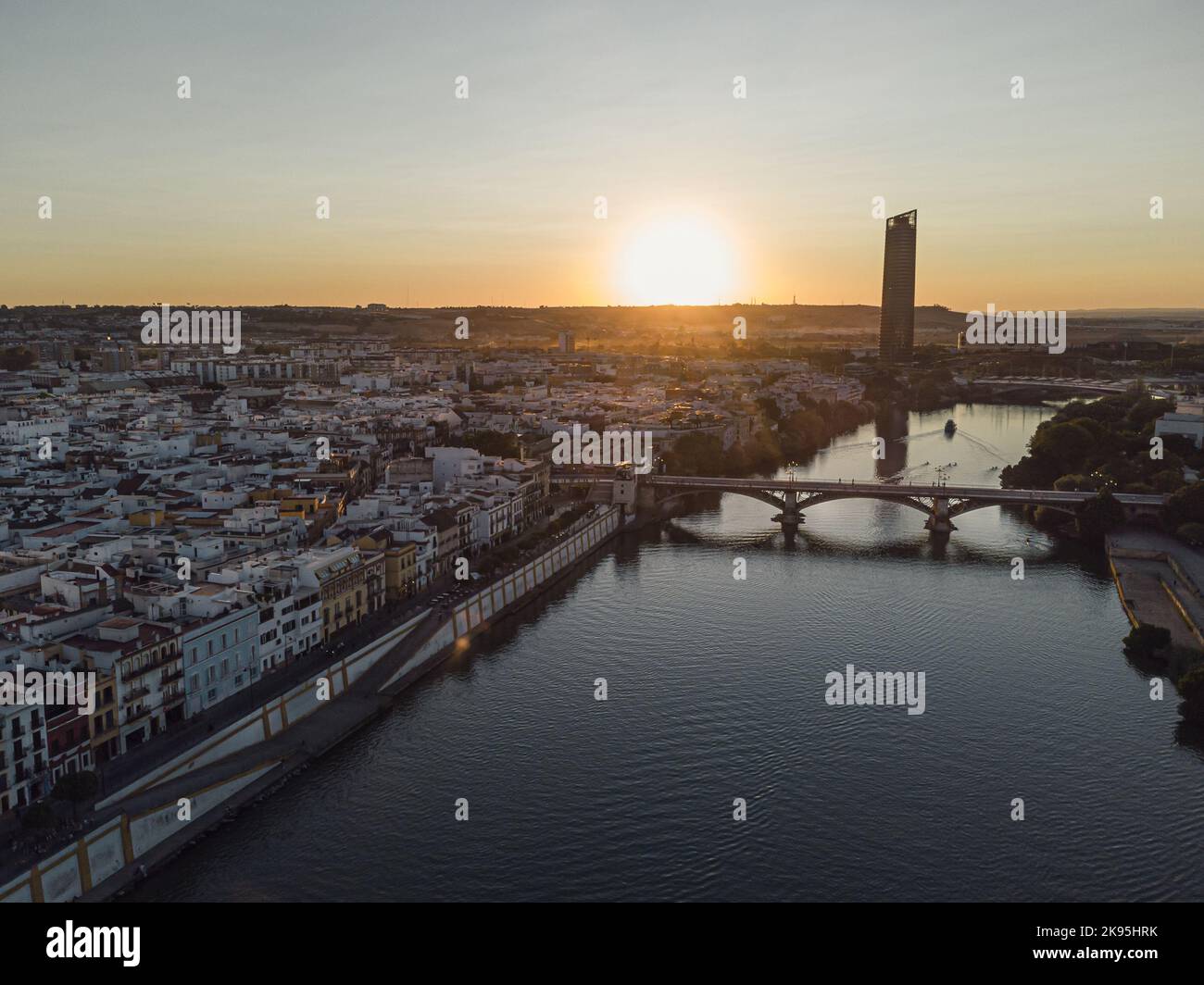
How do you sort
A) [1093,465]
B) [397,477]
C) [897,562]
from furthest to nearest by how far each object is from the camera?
[1093,465]
[397,477]
[897,562]

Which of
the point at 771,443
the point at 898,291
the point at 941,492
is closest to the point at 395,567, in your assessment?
the point at 941,492

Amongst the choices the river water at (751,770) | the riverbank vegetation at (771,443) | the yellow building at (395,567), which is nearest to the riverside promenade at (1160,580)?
the river water at (751,770)

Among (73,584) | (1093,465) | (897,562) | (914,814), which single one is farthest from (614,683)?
(1093,465)

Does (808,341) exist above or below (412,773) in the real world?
above

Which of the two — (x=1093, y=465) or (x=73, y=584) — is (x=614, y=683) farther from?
(x=1093, y=465)

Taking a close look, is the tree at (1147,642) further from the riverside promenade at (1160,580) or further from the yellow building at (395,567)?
the yellow building at (395,567)

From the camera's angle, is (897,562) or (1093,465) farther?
(1093,465)

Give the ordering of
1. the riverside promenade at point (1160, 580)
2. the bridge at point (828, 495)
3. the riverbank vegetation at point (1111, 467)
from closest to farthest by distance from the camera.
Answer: the riverside promenade at point (1160, 580)
the riverbank vegetation at point (1111, 467)
the bridge at point (828, 495)
